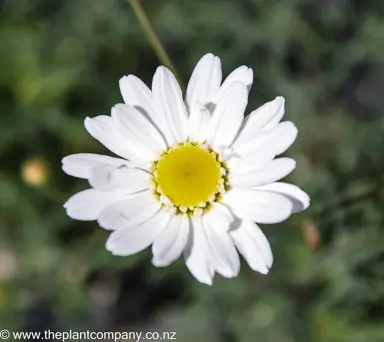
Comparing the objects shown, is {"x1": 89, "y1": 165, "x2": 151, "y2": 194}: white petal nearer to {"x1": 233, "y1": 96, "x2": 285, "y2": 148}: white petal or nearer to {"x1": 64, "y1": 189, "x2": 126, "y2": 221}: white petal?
{"x1": 64, "y1": 189, "x2": 126, "y2": 221}: white petal

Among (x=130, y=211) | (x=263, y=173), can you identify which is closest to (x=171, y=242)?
(x=130, y=211)

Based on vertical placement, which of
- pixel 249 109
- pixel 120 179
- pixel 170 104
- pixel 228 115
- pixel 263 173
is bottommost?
pixel 263 173

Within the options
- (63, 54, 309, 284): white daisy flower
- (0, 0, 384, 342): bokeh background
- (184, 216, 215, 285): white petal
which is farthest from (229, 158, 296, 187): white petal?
(0, 0, 384, 342): bokeh background

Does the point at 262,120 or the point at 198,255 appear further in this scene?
the point at 262,120

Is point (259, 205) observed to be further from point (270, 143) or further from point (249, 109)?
point (249, 109)

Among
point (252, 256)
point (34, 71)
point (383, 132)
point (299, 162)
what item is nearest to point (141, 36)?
point (34, 71)
